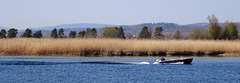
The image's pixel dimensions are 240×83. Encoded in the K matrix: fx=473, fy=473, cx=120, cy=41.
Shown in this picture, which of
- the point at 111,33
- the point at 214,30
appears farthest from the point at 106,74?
the point at 111,33

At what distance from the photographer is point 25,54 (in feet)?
170

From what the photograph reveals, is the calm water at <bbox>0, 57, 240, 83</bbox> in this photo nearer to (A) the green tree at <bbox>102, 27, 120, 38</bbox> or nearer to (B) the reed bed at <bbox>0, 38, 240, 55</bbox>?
(B) the reed bed at <bbox>0, 38, 240, 55</bbox>

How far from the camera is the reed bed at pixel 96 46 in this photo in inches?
2031

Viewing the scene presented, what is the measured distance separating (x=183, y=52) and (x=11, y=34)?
40762mm

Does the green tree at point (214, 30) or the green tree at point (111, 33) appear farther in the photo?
the green tree at point (111, 33)

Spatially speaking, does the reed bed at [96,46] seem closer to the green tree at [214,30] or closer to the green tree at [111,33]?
the green tree at [214,30]

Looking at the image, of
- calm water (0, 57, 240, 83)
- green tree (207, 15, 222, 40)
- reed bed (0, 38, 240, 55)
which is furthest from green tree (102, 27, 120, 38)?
calm water (0, 57, 240, 83)

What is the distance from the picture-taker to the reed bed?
2031 inches

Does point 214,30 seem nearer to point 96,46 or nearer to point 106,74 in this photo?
point 96,46

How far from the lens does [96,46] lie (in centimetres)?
5216

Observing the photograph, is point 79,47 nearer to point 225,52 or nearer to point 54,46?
point 54,46

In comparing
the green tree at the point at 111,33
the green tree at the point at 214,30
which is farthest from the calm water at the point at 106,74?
the green tree at the point at 111,33

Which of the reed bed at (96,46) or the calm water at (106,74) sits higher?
the reed bed at (96,46)

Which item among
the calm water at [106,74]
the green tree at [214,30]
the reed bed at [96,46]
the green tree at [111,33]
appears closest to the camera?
the calm water at [106,74]
